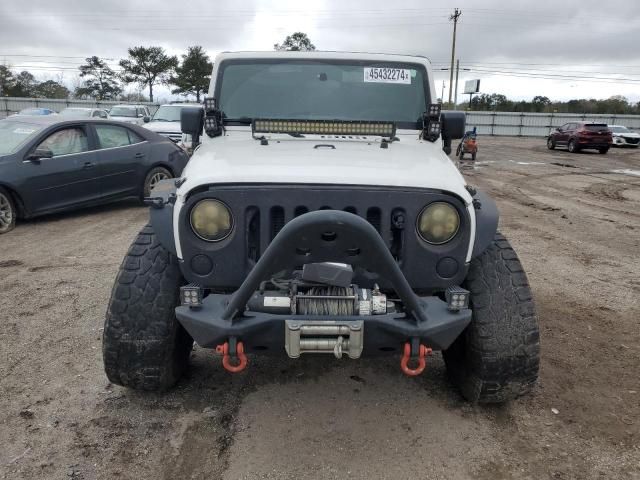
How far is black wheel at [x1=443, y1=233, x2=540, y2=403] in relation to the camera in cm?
275

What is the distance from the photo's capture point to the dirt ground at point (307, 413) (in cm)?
254

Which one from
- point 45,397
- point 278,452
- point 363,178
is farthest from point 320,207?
point 45,397

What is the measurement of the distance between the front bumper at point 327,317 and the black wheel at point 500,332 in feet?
1.28

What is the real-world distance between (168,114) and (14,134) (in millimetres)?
8145

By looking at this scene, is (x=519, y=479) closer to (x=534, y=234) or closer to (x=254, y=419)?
(x=254, y=419)

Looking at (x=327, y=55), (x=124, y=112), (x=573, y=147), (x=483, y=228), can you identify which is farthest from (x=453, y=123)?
(x=573, y=147)

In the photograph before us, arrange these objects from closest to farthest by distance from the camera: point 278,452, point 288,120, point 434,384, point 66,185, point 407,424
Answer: point 278,452 < point 407,424 < point 434,384 < point 288,120 < point 66,185

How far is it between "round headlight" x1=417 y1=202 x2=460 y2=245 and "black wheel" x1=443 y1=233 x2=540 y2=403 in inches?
16.8

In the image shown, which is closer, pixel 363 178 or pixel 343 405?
pixel 363 178

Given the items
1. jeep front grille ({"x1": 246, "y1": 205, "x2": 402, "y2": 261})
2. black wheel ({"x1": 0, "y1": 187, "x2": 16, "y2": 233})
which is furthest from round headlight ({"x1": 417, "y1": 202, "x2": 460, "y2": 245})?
black wheel ({"x1": 0, "y1": 187, "x2": 16, "y2": 233})

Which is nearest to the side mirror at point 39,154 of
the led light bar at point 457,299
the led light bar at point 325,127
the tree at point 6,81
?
the led light bar at point 325,127

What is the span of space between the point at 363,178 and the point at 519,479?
1574 millimetres

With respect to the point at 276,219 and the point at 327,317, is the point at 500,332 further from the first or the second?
the point at 276,219

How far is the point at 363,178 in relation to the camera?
2.50 m
